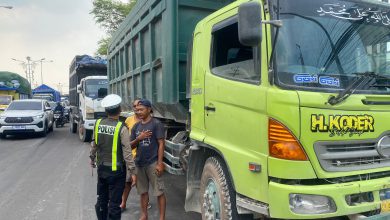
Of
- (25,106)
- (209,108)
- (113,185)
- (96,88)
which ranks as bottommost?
(113,185)

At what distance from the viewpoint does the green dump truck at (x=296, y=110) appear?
9.53 feet

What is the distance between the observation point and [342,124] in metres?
2.95

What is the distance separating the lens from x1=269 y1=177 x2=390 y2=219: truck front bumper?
287 centimetres

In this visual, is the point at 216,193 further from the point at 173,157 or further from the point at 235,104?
the point at 173,157

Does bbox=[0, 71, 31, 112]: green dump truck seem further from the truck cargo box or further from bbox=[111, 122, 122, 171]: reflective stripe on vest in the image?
bbox=[111, 122, 122, 171]: reflective stripe on vest

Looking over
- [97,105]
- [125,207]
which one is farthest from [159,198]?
[97,105]

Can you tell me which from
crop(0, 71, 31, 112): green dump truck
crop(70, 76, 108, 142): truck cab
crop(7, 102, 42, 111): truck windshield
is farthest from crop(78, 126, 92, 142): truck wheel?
crop(0, 71, 31, 112): green dump truck

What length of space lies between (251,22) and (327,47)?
2.37 feet

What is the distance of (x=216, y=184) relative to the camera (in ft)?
12.5

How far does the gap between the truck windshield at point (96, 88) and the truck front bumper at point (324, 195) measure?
1141cm

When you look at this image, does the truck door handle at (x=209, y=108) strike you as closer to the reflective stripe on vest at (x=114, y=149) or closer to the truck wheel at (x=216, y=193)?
the truck wheel at (x=216, y=193)

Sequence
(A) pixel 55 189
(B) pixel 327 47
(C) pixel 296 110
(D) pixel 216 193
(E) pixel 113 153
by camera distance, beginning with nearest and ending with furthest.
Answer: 1. (C) pixel 296 110
2. (B) pixel 327 47
3. (D) pixel 216 193
4. (E) pixel 113 153
5. (A) pixel 55 189

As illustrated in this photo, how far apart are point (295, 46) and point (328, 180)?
1.06m

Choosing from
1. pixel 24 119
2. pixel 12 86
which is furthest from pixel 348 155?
pixel 12 86
